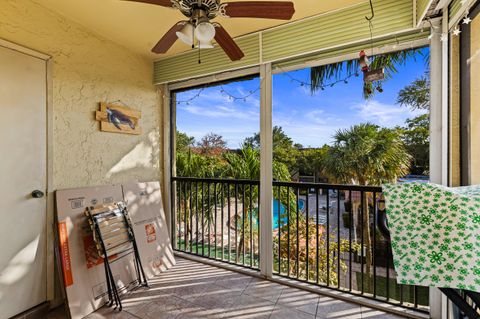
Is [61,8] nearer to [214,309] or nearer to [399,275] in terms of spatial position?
[214,309]

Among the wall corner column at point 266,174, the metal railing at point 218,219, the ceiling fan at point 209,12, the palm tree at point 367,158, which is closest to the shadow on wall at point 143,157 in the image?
the metal railing at point 218,219

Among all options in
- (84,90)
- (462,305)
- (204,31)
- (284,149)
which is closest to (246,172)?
(284,149)

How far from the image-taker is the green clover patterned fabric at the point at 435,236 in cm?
96

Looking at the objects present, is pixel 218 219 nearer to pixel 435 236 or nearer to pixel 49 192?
pixel 49 192

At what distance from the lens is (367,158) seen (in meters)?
2.14

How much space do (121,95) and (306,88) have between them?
204 centimetres

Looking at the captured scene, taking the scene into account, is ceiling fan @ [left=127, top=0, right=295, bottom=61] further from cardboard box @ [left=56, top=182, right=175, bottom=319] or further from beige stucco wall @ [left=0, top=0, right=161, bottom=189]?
cardboard box @ [left=56, top=182, right=175, bottom=319]

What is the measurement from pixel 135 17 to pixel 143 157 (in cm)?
152

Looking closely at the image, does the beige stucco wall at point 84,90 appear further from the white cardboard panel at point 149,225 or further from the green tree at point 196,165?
the green tree at point 196,165

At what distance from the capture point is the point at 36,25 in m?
1.96

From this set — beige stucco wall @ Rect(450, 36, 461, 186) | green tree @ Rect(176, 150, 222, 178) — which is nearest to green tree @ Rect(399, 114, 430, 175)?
beige stucco wall @ Rect(450, 36, 461, 186)

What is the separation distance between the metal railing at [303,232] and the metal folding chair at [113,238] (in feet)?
2.95

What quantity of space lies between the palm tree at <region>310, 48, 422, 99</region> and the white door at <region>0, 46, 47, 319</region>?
8.01 ft

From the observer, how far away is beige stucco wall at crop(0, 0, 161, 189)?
195 cm
